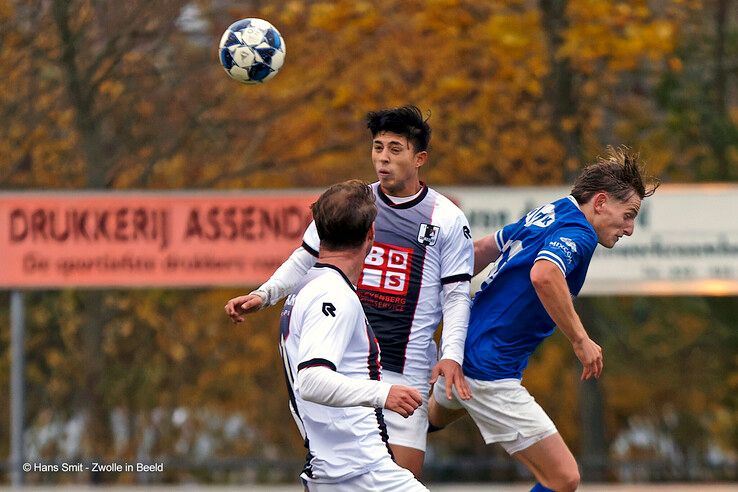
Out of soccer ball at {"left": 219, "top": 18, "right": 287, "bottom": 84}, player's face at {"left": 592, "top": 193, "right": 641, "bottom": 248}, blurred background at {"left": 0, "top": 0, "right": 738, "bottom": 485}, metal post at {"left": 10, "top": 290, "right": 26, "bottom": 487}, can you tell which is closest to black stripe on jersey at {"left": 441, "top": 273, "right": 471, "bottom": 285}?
player's face at {"left": 592, "top": 193, "right": 641, "bottom": 248}

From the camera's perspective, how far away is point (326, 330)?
175 inches

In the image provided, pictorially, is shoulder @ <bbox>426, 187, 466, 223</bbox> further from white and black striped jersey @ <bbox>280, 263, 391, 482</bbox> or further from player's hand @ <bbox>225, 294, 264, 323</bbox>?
white and black striped jersey @ <bbox>280, 263, 391, 482</bbox>

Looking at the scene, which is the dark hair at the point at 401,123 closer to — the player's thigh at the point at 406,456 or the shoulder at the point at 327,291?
the player's thigh at the point at 406,456

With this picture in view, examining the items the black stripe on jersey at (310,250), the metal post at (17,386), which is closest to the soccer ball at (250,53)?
the black stripe on jersey at (310,250)

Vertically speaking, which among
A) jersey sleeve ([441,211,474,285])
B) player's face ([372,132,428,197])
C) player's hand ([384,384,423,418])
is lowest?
player's hand ([384,384,423,418])

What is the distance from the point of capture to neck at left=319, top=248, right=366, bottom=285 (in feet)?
15.2

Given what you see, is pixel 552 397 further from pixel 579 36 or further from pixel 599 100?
pixel 579 36

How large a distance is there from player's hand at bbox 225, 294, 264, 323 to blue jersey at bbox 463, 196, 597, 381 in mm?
1077

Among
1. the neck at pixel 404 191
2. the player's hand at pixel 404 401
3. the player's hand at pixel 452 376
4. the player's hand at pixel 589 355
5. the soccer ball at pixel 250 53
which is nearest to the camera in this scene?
the player's hand at pixel 404 401

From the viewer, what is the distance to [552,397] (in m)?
14.3

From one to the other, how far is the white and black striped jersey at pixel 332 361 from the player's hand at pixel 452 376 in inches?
37.3

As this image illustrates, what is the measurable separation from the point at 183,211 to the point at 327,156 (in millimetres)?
3413

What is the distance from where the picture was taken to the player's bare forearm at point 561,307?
5.38 meters

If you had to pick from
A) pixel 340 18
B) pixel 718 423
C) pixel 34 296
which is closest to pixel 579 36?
pixel 340 18
